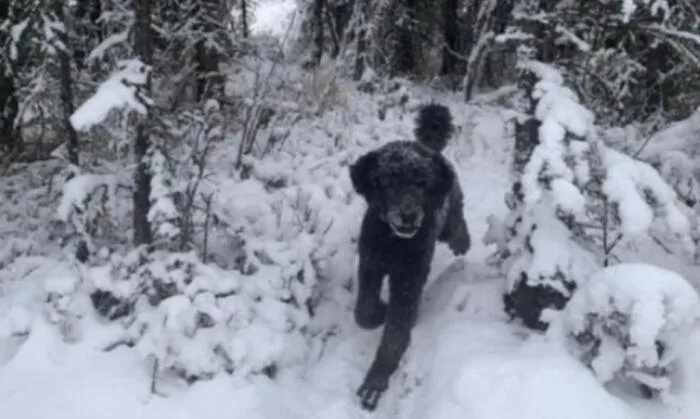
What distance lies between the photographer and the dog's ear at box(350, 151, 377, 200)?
4.63 meters

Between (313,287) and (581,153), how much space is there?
205 cm

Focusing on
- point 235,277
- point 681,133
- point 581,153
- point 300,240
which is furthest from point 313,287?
point 681,133

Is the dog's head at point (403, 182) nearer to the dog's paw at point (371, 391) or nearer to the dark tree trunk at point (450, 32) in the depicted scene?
the dog's paw at point (371, 391)

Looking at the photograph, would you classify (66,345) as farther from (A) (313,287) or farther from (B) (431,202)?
(B) (431,202)

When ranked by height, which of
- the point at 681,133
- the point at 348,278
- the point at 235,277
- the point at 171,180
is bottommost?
the point at 348,278


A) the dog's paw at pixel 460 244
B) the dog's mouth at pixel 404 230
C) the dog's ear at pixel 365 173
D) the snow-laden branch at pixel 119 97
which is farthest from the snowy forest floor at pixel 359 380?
the snow-laden branch at pixel 119 97

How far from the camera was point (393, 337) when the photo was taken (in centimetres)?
429

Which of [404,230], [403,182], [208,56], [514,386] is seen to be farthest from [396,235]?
[208,56]

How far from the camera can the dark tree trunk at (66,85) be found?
450cm

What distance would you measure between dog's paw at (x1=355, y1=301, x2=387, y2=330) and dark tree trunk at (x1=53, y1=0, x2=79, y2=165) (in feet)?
6.89

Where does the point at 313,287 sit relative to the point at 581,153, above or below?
below

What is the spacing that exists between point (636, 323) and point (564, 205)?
650mm

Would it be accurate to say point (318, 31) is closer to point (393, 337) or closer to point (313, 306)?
point (313, 306)

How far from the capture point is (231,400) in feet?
12.2
